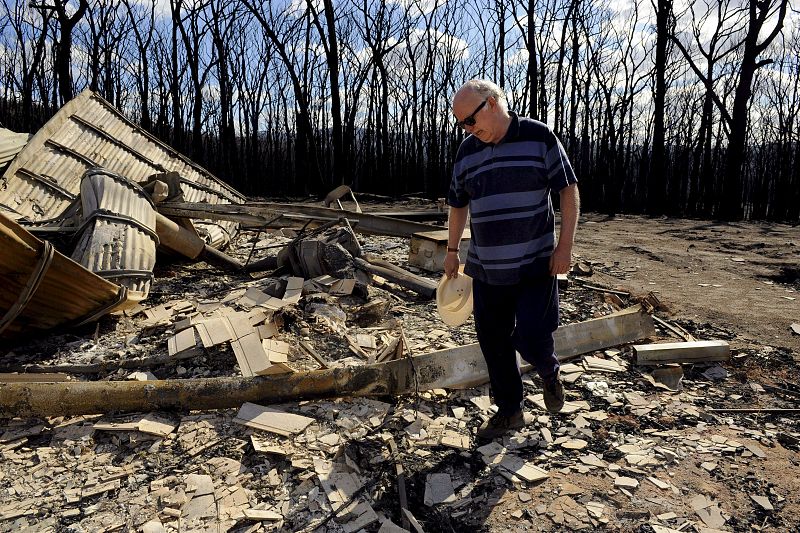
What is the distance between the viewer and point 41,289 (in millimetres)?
4047

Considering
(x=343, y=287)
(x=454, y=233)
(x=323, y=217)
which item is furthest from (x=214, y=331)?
(x=323, y=217)

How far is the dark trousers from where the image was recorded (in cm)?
261

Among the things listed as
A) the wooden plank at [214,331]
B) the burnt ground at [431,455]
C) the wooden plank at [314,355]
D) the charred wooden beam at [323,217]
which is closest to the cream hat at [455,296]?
the burnt ground at [431,455]

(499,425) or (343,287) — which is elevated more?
(343,287)

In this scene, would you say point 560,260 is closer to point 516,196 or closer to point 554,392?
point 516,196

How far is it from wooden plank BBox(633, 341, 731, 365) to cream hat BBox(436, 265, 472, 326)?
1524 millimetres

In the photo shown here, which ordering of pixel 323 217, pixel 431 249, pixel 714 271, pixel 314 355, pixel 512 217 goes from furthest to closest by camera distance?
pixel 323 217, pixel 714 271, pixel 431 249, pixel 314 355, pixel 512 217

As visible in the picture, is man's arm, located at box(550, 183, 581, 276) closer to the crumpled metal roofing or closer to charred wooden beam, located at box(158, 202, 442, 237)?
charred wooden beam, located at box(158, 202, 442, 237)

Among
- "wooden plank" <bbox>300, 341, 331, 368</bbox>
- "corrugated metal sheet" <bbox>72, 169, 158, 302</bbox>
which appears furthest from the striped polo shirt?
"corrugated metal sheet" <bbox>72, 169, 158, 302</bbox>

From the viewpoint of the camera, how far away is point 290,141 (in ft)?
87.7

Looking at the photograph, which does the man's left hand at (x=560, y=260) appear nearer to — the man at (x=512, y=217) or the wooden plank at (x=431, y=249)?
the man at (x=512, y=217)

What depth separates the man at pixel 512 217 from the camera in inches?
98.1

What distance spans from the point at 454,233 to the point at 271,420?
144 centimetres

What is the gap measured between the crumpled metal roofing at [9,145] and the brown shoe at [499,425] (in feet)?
25.8
